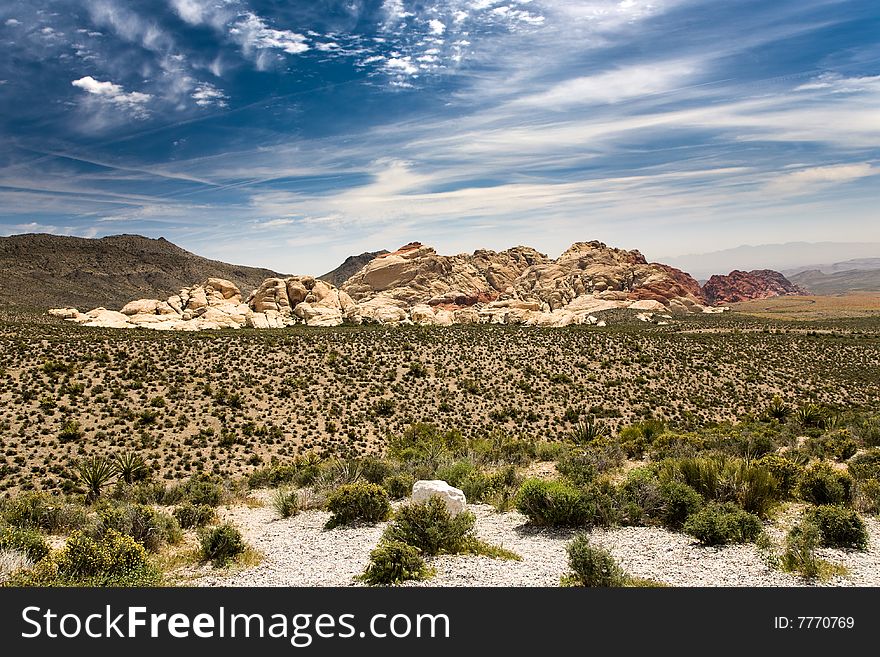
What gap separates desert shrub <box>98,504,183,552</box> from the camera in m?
10.1

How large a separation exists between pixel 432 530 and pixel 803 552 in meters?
6.02

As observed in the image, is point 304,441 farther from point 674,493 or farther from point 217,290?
point 217,290

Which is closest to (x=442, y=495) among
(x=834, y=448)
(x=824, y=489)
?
(x=824, y=489)

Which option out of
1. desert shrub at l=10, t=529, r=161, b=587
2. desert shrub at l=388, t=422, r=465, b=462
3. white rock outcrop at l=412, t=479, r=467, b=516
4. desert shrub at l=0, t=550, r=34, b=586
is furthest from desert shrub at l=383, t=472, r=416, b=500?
desert shrub at l=0, t=550, r=34, b=586

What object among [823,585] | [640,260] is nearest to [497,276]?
[640,260]

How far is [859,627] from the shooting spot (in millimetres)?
5074

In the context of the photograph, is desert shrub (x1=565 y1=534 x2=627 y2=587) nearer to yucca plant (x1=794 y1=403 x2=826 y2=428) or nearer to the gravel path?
the gravel path

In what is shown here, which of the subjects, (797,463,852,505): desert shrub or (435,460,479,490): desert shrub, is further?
(435,460,479,490): desert shrub

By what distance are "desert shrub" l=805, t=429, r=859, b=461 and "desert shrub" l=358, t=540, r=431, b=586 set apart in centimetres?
1780

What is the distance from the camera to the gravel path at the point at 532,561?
25.1 feet

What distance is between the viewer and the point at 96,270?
114625mm

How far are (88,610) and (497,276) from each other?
499 feet

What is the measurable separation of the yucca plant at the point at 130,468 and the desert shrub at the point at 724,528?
2317 centimetres

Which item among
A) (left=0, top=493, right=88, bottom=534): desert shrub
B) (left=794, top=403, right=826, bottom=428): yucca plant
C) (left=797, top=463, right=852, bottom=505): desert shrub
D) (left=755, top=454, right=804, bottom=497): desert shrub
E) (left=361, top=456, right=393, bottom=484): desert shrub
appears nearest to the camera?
(left=797, top=463, right=852, bottom=505): desert shrub
